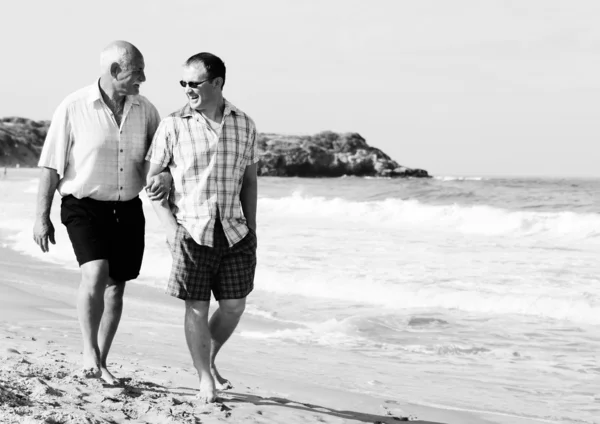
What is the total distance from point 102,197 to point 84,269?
0.39 meters

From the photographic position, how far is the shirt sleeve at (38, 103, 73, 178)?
4051 mm

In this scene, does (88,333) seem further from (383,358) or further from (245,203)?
(383,358)

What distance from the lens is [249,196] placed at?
394 cm

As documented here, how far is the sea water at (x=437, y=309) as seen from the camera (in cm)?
513

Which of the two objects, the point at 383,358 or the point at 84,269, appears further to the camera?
the point at 383,358

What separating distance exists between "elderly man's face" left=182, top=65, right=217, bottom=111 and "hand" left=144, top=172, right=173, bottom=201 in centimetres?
37

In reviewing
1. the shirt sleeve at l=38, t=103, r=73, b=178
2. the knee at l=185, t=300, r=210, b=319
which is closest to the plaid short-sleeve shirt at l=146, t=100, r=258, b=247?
the knee at l=185, t=300, r=210, b=319

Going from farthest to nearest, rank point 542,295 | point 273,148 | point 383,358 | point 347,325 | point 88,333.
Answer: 1. point 273,148
2. point 542,295
3. point 347,325
4. point 383,358
5. point 88,333

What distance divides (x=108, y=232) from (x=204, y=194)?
2.21ft

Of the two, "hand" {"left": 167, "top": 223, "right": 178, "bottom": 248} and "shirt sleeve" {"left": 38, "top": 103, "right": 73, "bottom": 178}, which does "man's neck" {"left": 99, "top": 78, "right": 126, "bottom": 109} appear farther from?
"hand" {"left": 167, "top": 223, "right": 178, "bottom": 248}

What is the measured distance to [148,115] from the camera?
419cm

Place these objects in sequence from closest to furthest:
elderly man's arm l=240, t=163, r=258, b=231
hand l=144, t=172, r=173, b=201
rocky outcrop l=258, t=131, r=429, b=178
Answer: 1. hand l=144, t=172, r=173, b=201
2. elderly man's arm l=240, t=163, r=258, b=231
3. rocky outcrop l=258, t=131, r=429, b=178

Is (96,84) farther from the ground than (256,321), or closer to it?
farther from the ground

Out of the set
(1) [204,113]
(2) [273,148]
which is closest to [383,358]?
(1) [204,113]
